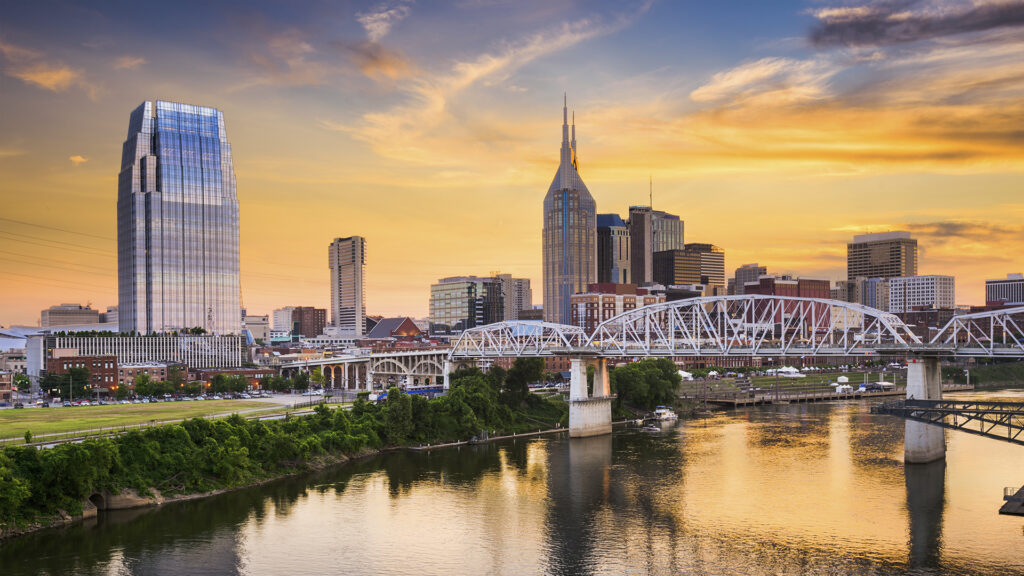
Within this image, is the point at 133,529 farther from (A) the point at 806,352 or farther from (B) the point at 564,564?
(A) the point at 806,352

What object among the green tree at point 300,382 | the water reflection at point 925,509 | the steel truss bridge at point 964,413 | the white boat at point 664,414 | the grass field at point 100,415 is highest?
the steel truss bridge at point 964,413

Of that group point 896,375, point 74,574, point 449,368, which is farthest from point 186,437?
point 896,375

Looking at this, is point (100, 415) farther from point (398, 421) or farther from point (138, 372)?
point (138, 372)

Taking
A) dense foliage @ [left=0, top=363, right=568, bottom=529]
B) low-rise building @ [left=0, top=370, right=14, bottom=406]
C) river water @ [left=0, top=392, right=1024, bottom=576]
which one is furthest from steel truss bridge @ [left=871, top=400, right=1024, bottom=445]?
low-rise building @ [left=0, top=370, right=14, bottom=406]

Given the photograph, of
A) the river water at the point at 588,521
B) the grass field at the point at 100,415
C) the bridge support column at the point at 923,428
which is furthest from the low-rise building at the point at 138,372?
the bridge support column at the point at 923,428

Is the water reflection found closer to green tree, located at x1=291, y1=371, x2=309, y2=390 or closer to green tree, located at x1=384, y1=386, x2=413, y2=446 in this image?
green tree, located at x1=384, y1=386, x2=413, y2=446

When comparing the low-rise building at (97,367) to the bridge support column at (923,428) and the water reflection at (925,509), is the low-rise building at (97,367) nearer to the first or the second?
the bridge support column at (923,428)
